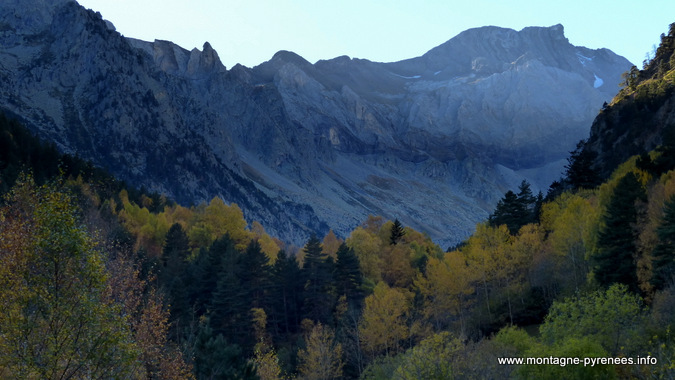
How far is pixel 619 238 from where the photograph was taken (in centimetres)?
4150

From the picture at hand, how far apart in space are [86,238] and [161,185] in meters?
193

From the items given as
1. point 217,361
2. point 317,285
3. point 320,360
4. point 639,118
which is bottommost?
point 320,360

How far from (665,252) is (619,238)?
5.52 m

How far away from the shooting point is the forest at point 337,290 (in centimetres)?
1600

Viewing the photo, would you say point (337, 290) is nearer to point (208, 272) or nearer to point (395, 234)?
point (208, 272)

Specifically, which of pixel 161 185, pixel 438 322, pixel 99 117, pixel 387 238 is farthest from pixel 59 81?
pixel 438 322

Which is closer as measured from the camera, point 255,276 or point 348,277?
point 255,276

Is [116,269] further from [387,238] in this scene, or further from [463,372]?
[387,238]

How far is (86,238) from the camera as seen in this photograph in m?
16.3

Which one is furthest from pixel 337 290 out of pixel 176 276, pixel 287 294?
pixel 176 276

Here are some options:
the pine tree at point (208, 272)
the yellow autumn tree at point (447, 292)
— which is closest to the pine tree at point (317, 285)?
the pine tree at point (208, 272)

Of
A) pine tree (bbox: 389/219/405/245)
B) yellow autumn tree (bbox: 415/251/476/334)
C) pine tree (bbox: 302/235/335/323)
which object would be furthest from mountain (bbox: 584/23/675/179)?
pine tree (bbox: 302/235/335/323)

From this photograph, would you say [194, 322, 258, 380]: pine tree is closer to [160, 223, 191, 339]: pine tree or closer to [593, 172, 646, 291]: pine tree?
[160, 223, 191, 339]: pine tree

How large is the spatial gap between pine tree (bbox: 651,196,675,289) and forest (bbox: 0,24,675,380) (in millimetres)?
123
